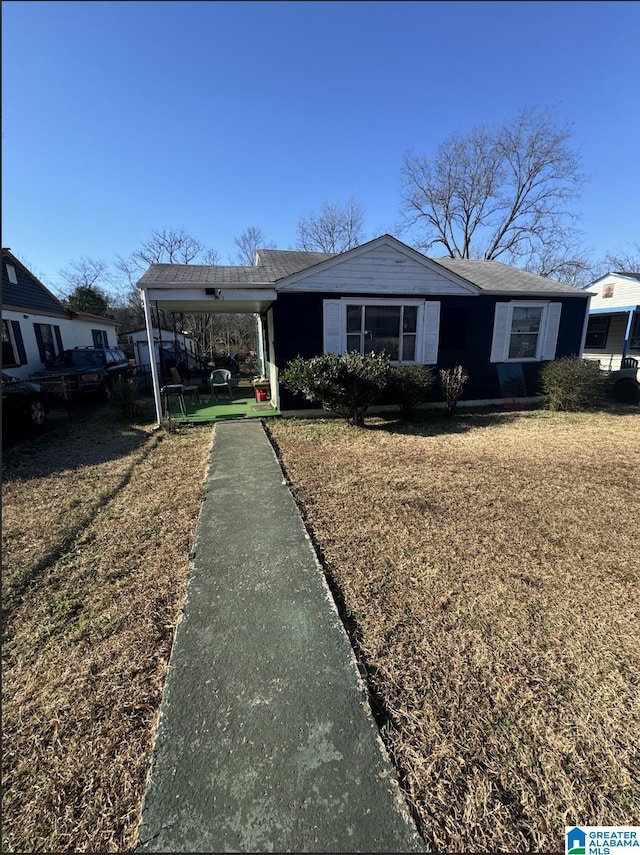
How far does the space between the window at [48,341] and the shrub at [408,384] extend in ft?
41.7

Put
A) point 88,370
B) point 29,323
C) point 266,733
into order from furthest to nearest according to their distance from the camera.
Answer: point 29,323, point 88,370, point 266,733

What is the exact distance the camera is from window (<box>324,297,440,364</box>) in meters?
8.77

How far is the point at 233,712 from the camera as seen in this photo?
2018 mm

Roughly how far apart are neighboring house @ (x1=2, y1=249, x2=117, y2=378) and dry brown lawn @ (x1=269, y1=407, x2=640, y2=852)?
1231 cm

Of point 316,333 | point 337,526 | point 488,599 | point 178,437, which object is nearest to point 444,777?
point 488,599

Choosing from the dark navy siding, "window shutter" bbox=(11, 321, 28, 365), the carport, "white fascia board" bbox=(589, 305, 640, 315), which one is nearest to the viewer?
the carport

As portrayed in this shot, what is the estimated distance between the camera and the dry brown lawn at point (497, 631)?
5.59 feet

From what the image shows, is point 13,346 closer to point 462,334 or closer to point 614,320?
point 462,334

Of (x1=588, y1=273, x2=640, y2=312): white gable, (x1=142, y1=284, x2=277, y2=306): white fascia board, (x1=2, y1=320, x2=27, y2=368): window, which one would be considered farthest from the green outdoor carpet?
(x1=588, y1=273, x2=640, y2=312): white gable

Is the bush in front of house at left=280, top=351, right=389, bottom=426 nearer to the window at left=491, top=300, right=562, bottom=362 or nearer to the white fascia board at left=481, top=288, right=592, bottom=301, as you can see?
the white fascia board at left=481, top=288, right=592, bottom=301

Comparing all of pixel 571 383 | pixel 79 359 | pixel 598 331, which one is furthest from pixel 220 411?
pixel 598 331

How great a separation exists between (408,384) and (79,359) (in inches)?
427

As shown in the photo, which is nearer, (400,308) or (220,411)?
(400,308)

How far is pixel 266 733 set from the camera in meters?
1.91
